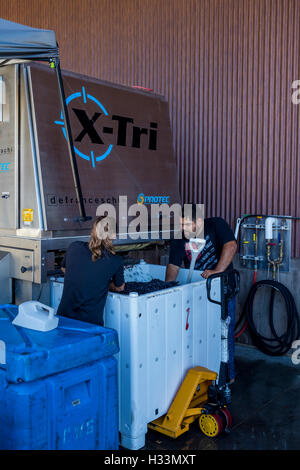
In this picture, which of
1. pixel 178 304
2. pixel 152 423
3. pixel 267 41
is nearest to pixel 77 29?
pixel 267 41

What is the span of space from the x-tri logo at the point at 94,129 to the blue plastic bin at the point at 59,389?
1.93 metres

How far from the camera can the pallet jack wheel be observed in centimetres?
333

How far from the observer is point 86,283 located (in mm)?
3203

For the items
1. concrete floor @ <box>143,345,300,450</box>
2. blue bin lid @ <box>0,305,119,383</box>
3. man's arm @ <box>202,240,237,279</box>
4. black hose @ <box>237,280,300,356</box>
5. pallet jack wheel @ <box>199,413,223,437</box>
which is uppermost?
man's arm @ <box>202,240,237,279</box>

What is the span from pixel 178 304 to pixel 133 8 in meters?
5.01

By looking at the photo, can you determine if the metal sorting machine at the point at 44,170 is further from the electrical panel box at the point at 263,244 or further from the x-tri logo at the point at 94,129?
the electrical panel box at the point at 263,244

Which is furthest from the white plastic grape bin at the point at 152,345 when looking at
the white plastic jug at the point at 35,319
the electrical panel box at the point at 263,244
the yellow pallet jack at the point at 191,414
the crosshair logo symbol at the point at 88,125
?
the electrical panel box at the point at 263,244

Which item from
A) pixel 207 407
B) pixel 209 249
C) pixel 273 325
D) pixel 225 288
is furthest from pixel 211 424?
pixel 273 325

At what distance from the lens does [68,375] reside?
8.10ft

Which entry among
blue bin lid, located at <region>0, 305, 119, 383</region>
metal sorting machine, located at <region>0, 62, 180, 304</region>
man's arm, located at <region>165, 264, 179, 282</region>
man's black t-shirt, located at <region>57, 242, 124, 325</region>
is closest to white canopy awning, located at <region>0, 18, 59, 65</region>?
metal sorting machine, located at <region>0, 62, 180, 304</region>

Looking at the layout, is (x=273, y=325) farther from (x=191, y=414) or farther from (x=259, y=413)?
(x=191, y=414)

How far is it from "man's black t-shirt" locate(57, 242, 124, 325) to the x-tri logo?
126 cm

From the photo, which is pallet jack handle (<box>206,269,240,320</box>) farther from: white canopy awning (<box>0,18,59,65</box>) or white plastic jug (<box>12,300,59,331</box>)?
white canopy awning (<box>0,18,59,65</box>)

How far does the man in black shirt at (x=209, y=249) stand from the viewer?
4305 mm
